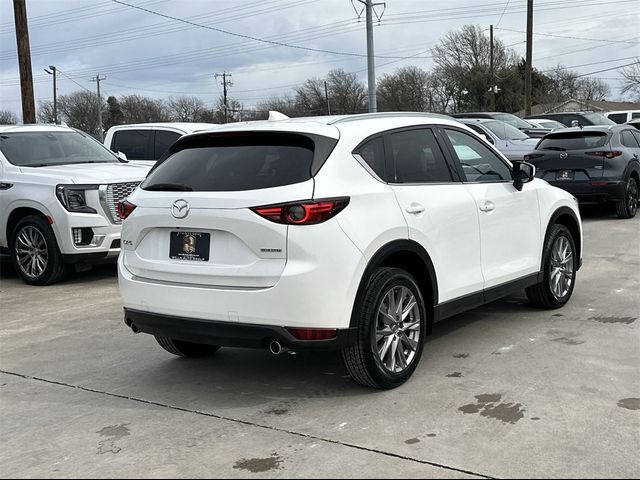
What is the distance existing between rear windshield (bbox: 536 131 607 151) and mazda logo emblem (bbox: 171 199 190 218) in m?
9.68

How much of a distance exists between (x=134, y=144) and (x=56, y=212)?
13.9 feet

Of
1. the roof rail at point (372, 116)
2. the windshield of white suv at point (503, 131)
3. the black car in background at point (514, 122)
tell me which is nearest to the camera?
the roof rail at point (372, 116)

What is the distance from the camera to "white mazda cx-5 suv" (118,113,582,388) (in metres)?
4.12

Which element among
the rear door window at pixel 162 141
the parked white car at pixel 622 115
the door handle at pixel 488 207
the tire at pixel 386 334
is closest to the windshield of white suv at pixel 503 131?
the rear door window at pixel 162 141

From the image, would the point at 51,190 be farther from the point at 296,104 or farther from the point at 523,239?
the point at 296,104

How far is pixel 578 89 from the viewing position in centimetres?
9406

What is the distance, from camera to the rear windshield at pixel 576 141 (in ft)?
40.8

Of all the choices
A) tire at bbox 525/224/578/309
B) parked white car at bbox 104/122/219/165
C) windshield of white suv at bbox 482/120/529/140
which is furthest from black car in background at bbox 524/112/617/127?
tire at bbox 525/224/578/309

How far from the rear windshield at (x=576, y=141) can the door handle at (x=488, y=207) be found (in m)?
7.66

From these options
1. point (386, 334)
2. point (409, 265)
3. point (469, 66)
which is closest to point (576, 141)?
point (409, 265)

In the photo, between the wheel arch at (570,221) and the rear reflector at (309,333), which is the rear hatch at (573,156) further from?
the rear reflector at (309,333)

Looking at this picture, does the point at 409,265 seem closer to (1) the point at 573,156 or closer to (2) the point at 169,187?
(2) the point at 169,187

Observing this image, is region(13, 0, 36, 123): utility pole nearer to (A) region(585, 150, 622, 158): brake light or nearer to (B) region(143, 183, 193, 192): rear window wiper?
(A) region(585, 150, 622, 158): brake light

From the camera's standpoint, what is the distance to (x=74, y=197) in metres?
8.66
